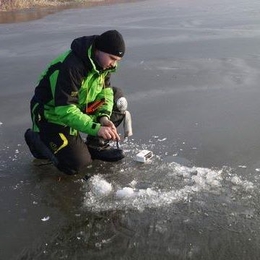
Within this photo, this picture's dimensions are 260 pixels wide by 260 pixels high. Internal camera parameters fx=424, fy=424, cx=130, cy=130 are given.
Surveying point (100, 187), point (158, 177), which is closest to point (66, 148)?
point (100, 187)

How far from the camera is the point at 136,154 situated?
423 cm

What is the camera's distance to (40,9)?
16.0 metres

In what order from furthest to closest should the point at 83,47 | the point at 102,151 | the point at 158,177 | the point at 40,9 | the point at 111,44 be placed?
the point at 40,9, the point at 102,151, the point at 158,177, the point at 83,47, the point at 111,44

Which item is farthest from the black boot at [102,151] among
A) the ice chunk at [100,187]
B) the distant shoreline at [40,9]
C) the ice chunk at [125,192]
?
the distant shoreline at [40,9]

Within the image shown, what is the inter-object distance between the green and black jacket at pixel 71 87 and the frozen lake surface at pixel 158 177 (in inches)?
21.1

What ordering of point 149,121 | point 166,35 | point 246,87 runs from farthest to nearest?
point 166,35
point 246,87
point 149,121

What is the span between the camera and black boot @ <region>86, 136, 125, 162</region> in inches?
160

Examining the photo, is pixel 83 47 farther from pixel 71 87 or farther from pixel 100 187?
pixel 100 187

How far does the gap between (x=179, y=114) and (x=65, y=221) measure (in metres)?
2.44

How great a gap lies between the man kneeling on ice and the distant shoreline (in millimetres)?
9628

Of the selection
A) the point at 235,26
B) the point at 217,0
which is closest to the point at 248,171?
the point at 235,26

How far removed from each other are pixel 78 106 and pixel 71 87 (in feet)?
1.15

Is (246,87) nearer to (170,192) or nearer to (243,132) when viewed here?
(243,132)

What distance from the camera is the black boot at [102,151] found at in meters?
4.06
